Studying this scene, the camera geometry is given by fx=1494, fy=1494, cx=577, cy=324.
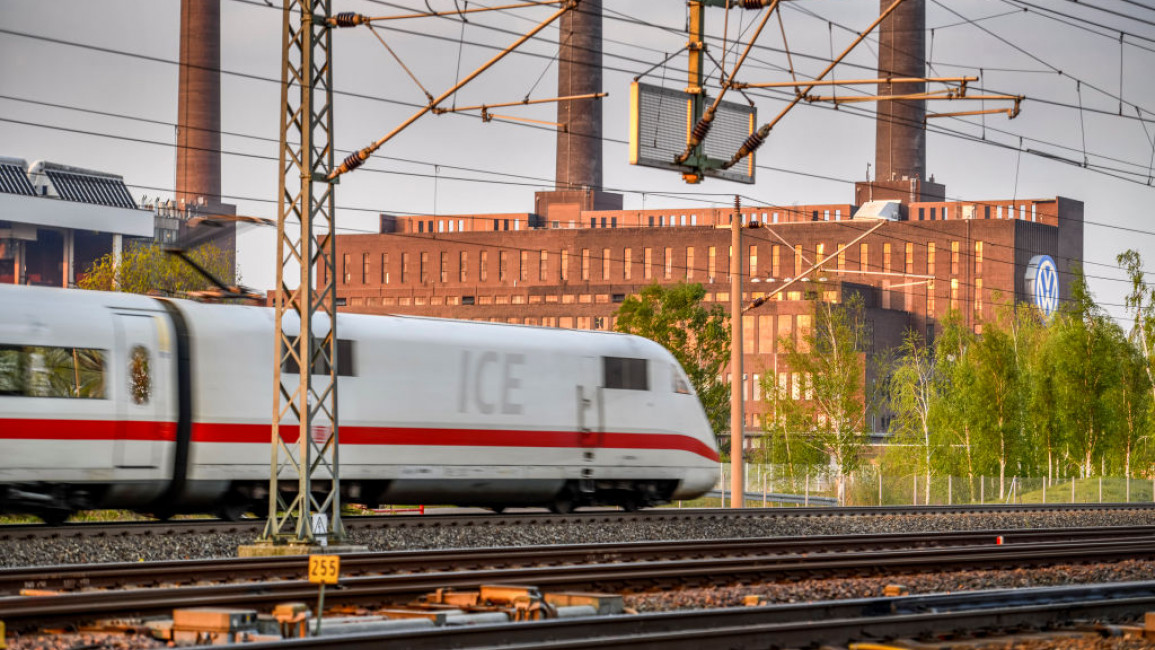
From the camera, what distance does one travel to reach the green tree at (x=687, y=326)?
57.8 meters

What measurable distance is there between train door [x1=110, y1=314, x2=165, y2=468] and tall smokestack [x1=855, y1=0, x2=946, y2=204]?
362 feet

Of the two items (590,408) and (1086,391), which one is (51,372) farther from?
(1086,391)

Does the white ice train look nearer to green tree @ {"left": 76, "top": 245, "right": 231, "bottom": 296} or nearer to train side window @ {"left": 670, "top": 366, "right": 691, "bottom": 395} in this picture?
train side window @ {"left": 670, "top": 366, "right": 691, "bottom": 395}

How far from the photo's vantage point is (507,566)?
1736 cm

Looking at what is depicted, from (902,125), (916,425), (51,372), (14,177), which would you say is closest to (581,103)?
(902,125)

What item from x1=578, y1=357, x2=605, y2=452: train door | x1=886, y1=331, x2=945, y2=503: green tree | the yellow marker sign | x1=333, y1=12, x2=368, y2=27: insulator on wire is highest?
Answer: x1=333, y1=12, x2=368, y2=27: insulator on wire

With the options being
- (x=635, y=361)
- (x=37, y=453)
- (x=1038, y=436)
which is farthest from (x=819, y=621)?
(x=1038, y=436)

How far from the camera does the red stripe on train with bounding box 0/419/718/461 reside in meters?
21.2

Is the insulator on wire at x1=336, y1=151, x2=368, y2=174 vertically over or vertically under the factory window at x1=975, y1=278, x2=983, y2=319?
under

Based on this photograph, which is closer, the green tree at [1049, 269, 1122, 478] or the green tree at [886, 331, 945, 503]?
the green tree at [1049, 269, 1122, 478]

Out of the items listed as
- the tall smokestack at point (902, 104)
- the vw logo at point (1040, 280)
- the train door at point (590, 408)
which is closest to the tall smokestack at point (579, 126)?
the tall smokestack at point (902, 104)

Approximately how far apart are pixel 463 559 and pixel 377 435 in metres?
6.69

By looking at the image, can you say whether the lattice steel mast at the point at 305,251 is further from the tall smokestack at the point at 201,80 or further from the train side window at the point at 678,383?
the tall smokestack at the point at 201,80

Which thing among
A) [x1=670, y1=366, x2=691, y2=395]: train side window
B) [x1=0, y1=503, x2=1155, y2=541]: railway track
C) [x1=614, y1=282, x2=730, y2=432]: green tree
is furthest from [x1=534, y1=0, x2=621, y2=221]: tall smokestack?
[x1=670, y1=366, x2=691, y2=395]: train side window
